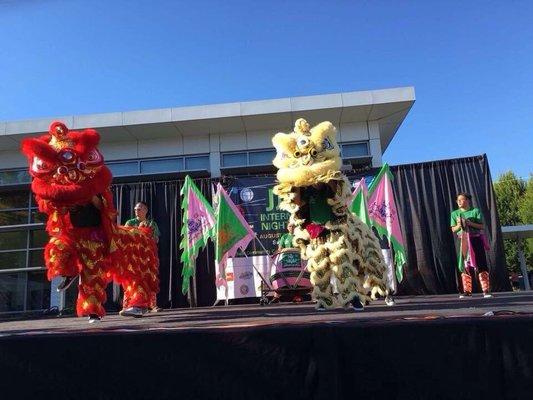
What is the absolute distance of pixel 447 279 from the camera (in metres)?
7.82

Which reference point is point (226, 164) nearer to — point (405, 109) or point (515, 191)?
point (405, 109)

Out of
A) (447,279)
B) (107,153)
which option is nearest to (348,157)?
(447,279)

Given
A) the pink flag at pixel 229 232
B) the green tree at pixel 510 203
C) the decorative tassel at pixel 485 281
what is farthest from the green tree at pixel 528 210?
the pink flag at pixel 229 232

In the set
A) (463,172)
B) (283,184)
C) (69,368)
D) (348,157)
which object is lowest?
(69,368)

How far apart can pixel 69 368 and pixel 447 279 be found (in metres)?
7.05

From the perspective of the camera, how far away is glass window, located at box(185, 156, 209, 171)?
10094mm

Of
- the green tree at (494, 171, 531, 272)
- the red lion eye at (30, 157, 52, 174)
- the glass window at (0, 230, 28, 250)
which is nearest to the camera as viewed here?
the red lion eye at (30, 157, 52, 174)

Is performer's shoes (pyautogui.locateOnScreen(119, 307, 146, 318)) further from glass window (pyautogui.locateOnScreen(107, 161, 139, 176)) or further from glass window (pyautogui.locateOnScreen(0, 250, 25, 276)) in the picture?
glass window (pyautogui.locateOnScreen(0, 250, 25, 276))

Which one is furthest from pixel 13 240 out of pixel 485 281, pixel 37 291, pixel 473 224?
pixel 485 281

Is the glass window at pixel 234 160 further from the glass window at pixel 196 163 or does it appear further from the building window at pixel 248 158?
the glass window at pixel 196 163

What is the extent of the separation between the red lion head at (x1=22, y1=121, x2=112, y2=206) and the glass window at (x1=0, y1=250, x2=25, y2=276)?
710 centimetres

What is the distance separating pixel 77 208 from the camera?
4.40 metres

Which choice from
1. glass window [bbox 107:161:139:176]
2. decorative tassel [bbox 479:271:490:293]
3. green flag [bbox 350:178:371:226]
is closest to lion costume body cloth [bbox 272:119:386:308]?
decorative tassel [bbox 479:271:490:293]

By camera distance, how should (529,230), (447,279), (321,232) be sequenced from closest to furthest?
1. (321,232)
2. (447,279)
3. (529,230)
